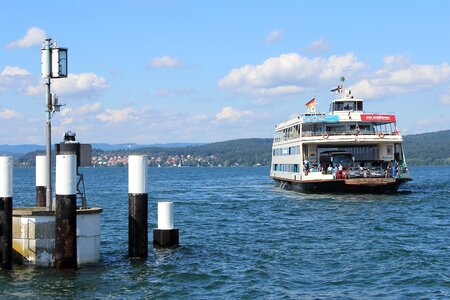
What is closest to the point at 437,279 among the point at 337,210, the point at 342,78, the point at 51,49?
the point at 51,49

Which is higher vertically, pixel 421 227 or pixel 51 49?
pixel 51 49

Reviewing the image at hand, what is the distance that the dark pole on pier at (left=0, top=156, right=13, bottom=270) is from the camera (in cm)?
1728

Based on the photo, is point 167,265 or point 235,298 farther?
point 167,265

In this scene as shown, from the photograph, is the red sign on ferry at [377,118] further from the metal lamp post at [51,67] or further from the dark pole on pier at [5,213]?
the dark pole on pier at [5,213]

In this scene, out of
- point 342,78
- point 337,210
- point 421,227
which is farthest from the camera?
point 342,78

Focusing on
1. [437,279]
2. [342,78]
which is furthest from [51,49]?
[342,78]

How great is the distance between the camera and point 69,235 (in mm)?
17234

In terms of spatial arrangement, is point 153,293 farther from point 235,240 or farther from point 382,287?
point 235,240

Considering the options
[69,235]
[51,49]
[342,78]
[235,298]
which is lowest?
[235,298]

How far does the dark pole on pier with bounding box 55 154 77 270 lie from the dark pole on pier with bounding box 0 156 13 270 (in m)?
1.18

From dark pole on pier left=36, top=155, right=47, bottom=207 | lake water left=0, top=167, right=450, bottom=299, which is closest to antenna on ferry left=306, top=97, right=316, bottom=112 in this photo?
lake water left=0, top=167, right=450, bottom=299

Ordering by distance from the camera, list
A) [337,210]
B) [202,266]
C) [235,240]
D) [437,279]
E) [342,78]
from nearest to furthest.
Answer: [437,279] → [202,266] → [235,240] → [337,210] → [342,78]

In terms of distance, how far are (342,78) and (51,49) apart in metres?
43.2

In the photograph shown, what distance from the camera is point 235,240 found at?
86.3 ft
